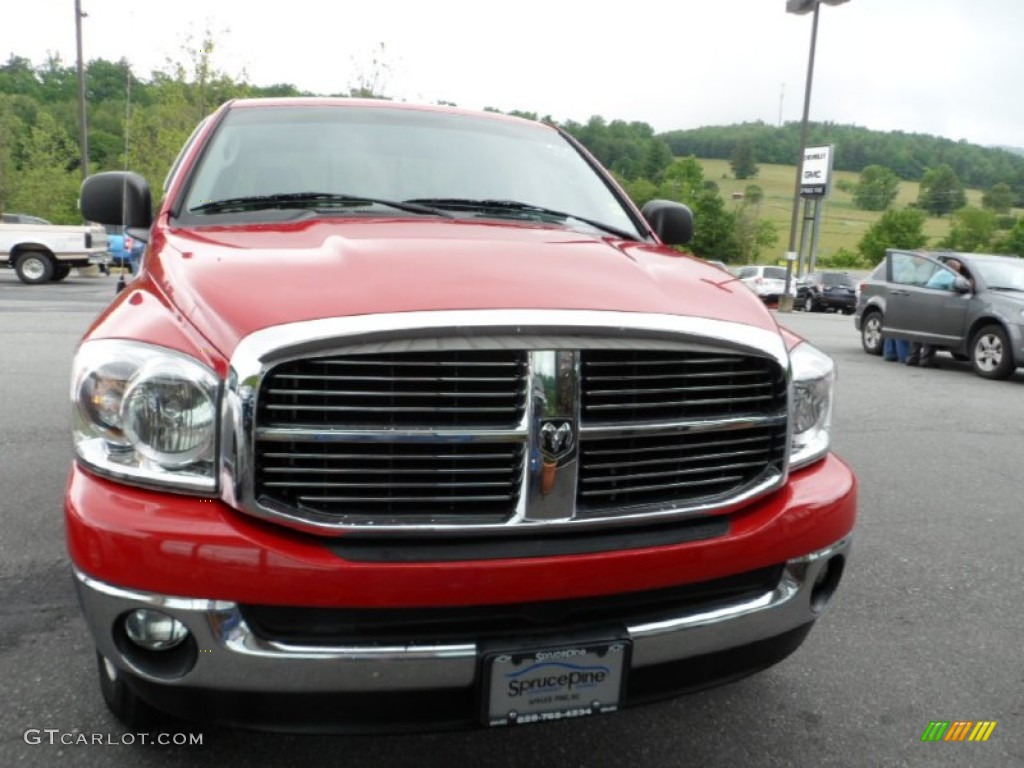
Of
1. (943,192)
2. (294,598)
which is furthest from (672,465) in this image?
(943,192)

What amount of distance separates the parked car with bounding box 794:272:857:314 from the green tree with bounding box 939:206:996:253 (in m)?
57.9

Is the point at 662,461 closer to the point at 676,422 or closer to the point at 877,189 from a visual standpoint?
the point at 676,422

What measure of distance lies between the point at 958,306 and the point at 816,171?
2193cm

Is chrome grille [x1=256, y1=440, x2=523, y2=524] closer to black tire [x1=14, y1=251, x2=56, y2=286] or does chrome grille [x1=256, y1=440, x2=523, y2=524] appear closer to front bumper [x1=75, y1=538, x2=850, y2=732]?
front bumper [x1=75, y1=538, x2=850, y2=732]

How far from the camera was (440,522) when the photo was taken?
1794mm

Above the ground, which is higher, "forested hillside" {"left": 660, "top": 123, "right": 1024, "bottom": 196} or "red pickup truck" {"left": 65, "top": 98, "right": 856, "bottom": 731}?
"forested hillside" {"left": 660, "top": 123, "right": 1024, "bottom": 196}

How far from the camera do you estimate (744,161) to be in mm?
102562

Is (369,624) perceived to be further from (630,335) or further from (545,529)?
(630,335)

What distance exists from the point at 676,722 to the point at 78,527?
1.64m

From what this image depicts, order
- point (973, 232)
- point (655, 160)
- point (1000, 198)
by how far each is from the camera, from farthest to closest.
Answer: point (1000, 198) → point (973, 232) → point (655, 160)
